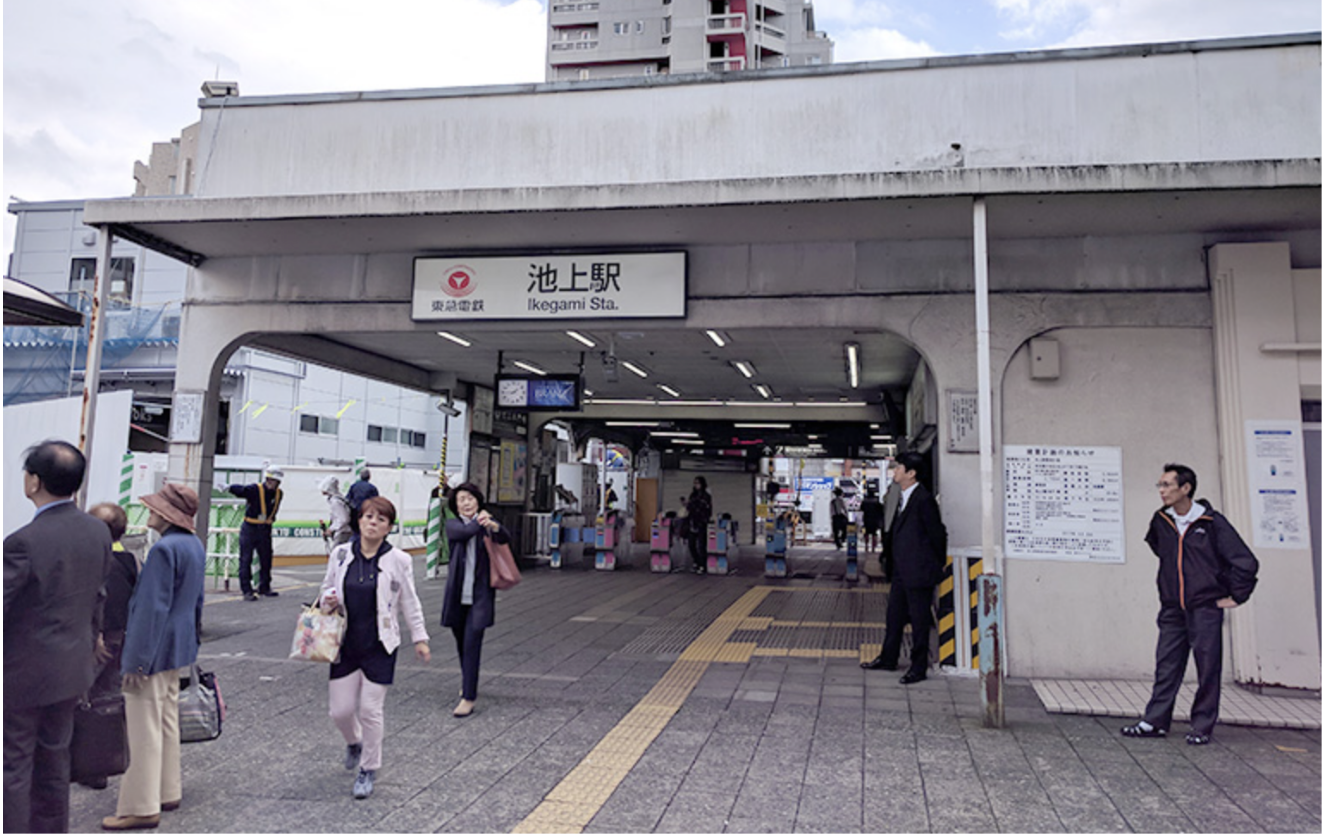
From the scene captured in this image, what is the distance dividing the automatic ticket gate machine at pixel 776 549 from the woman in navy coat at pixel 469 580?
10272 mm

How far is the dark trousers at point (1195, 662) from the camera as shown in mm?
5121

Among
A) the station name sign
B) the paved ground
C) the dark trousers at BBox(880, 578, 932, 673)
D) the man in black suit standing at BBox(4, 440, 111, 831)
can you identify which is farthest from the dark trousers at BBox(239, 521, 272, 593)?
the man in black suit standing at BBox(4, 440, 111, 831)

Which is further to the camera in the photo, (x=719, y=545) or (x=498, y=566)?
(x=719, y=545)

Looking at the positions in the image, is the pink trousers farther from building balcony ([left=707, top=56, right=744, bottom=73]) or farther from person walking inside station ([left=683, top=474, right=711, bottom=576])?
building balcony ([left=707, top=56, right=744, bottom=73])

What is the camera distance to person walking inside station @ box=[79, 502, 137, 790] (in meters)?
3.73

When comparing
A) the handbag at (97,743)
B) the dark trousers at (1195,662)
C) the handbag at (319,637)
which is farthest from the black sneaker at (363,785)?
the dark trousers at (1195,662)

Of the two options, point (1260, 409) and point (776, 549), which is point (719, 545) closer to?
point (776, 549)

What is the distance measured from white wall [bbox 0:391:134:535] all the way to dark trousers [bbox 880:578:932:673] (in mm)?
8907

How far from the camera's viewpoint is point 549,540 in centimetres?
1714

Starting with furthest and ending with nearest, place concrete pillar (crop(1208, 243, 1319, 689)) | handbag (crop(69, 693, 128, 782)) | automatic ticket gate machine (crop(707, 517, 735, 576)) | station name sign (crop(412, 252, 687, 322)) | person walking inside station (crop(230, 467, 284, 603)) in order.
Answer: automatic ticket gate machine (crop(707, 517, 735, 576)) → person walking inside station (crop(230, 467, 284, 603)) → station name sign (crop(412, 252, 687, 322)) → concrete pillar (crop(1208, 243, 1319, 689)) → handbag (crop(69, 693, 128, 782))

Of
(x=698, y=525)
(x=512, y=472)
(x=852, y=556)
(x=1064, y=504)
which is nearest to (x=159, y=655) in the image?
(x=1064, y=504)

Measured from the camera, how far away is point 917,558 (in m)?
6.70

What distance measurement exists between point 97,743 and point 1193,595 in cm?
577

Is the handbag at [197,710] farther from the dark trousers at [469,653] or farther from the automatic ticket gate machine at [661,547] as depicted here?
the automatic ticket gate machine at [661,547]
